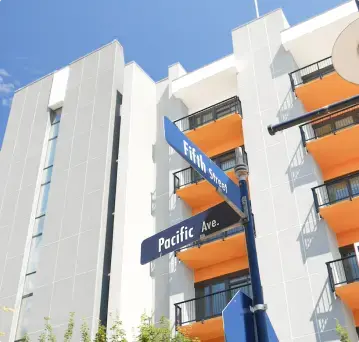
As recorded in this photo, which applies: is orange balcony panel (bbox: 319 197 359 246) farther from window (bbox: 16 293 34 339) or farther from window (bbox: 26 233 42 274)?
window (bbox: 26 233 42 274)

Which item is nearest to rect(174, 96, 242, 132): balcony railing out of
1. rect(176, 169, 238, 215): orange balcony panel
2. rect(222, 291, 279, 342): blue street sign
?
rect(176, 169, 238, 215): orange balcony panel

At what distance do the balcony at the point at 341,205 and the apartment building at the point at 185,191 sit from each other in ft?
0.17

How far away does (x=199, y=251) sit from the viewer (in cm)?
2138

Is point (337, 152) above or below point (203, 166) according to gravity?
above

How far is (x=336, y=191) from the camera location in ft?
68.1

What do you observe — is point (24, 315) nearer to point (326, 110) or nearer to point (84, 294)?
point (84, 294)

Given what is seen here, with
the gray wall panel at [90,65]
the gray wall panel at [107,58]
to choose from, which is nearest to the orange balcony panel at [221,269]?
the gray wall panel at [107,58]

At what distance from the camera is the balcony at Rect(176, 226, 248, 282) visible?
21.0m

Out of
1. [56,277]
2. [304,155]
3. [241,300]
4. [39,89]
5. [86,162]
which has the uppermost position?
[39,89]

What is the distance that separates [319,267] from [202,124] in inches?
393

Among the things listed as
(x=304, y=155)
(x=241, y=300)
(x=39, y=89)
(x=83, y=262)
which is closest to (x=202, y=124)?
(x=304, y=155)

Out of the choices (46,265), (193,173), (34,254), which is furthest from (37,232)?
(193,173)

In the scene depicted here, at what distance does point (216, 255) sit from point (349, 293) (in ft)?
19.1

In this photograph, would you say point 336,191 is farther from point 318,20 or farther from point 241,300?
point 241,300
